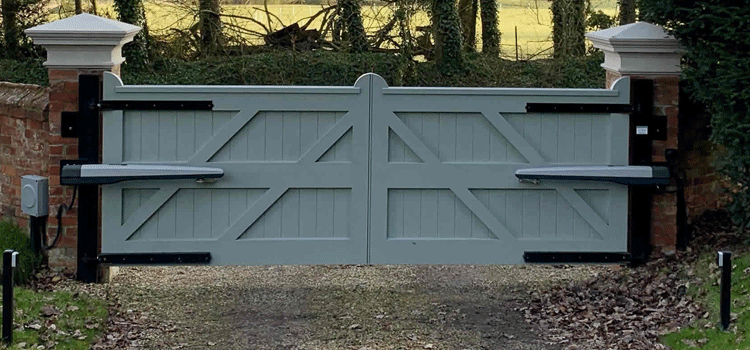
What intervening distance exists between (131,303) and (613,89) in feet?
13.5

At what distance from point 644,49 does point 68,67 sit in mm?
4492

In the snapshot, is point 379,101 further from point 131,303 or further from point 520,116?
point 131,303

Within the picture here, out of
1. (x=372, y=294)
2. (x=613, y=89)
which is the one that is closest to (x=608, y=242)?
(x=613, y=89)

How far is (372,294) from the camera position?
896cm

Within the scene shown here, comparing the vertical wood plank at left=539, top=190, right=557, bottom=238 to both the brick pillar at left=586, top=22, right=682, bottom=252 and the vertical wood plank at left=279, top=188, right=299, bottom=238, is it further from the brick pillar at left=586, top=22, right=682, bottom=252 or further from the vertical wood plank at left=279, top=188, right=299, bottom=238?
the vertical wood plank at left=279, top=188, right=299, bottom=238

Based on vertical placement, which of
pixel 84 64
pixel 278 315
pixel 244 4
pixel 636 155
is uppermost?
pixel 244 4

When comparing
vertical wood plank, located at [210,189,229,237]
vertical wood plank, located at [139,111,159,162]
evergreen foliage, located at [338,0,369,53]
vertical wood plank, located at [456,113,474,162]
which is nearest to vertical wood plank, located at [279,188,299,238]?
vertical wood plank, located at [210,189,229,237]

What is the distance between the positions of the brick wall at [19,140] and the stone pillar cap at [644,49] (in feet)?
14.9

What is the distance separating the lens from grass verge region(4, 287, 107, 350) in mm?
7180

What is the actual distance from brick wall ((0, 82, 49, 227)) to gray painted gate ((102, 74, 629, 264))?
72 centimetres

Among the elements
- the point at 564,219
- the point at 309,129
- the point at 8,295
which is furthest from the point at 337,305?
the point at 8,295

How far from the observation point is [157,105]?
337 inches

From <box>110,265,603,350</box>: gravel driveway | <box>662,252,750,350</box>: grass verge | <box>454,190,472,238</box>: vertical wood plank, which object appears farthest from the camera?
<box>454,190,472,238</box>: vertical wood plank

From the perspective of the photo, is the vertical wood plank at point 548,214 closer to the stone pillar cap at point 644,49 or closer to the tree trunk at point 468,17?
the stone pillar cap at point 644,49
